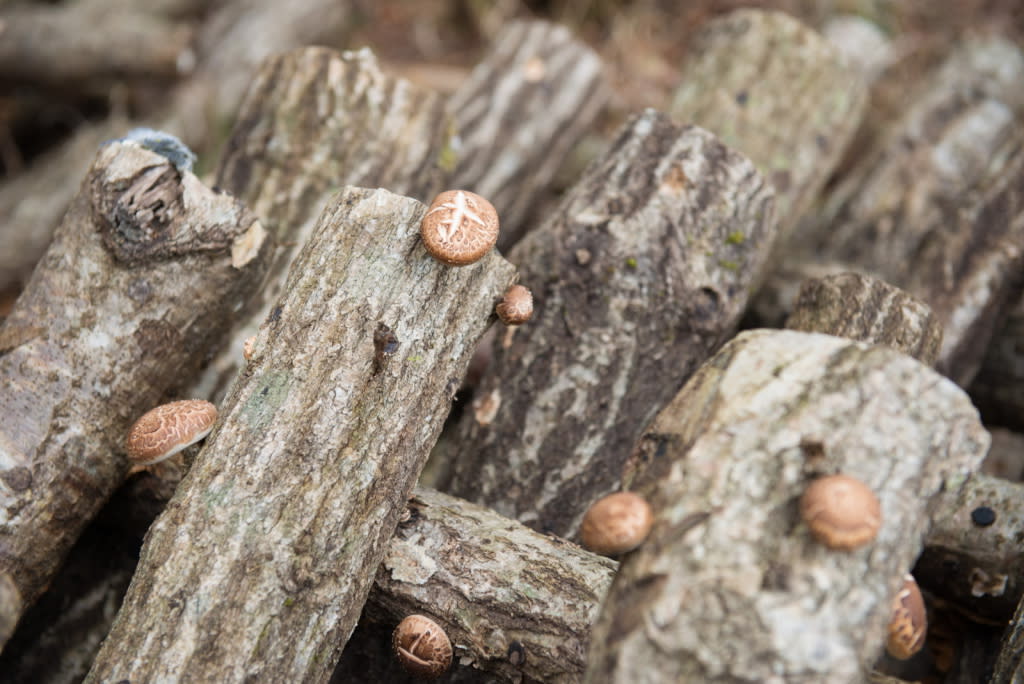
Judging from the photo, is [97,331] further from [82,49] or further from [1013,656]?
[1013,656]

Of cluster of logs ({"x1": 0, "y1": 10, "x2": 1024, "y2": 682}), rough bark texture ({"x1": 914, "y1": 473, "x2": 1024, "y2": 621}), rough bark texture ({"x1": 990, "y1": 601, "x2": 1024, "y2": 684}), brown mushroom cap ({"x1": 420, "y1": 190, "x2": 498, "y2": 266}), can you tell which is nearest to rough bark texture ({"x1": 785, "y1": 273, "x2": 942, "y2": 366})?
cluster of logs ({"x1": 0, "y1": 10, "x2": 1024, "y2": 682})

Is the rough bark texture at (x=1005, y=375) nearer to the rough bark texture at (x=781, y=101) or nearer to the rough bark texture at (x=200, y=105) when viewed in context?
the rough bark texture at (x=781, y=101)

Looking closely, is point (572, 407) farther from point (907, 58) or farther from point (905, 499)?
point (907, 58)

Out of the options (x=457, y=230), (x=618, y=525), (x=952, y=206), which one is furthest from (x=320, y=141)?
(x=952, y=206)

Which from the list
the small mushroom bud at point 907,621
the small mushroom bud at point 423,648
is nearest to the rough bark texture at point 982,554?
the small mushroom bud at point 907,621

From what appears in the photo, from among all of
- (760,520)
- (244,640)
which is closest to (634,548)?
(760,520)

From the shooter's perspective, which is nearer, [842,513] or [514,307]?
[842,513]
